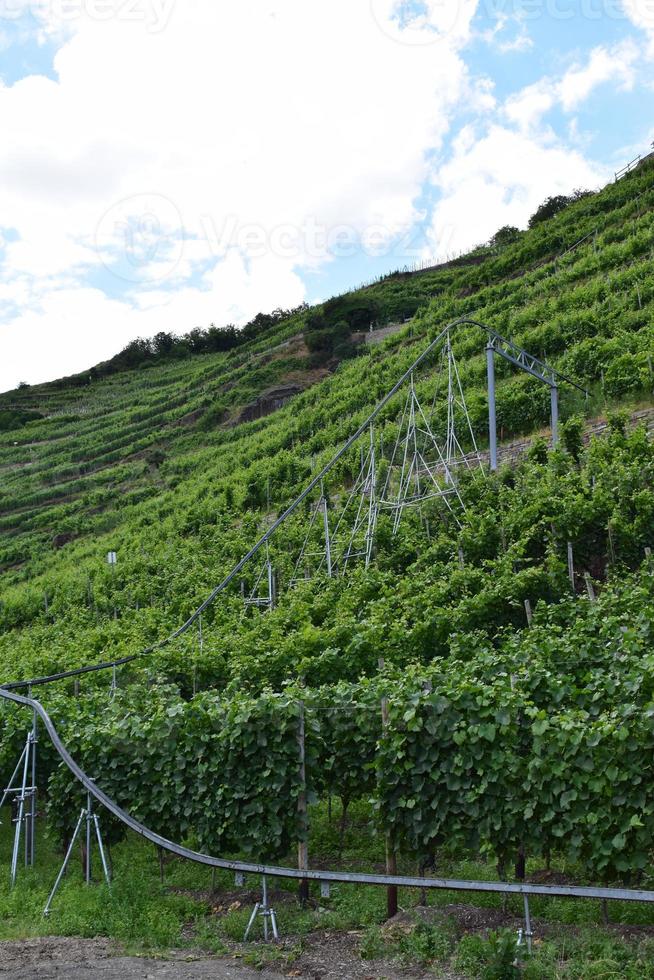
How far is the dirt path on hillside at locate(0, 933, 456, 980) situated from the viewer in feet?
19.2

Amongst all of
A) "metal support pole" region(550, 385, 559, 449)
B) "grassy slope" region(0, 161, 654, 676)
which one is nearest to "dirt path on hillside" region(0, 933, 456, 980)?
"metal support pole" region(550, 385, 559, 449)

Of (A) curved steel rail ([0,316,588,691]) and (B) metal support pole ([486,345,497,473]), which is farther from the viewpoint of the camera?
(B) metal support pole ([486,345,497,473])

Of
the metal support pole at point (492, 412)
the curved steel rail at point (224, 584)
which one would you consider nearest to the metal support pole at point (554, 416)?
the curved steel rail at point (224, 584)

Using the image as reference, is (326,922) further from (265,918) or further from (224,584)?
(224,584)

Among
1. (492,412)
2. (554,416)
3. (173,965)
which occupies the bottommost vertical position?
(173,965)

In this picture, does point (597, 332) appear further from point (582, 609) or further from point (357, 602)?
point (582, 609)

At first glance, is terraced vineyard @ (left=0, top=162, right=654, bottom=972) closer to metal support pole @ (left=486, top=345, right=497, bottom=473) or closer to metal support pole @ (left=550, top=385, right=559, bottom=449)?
metal support pole @ (left=486, top=345, right=497, bottom=473)

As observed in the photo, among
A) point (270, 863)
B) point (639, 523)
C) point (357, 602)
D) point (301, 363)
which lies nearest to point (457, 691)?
point (270, 863)

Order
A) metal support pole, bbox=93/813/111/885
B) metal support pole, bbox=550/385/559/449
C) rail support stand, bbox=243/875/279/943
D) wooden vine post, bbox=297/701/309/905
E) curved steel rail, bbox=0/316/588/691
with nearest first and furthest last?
rail support stand, bbox=243/875/279/943 < wooden vine post, bbox=297/701/309/905 < metal support pole, bbox=93/813/111/885 < curved steel rail, bbox=0/316/588/691 < metal support pole, bbox=550/385/559/449

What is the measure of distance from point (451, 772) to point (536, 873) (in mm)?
1405

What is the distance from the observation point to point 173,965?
20.3 ft

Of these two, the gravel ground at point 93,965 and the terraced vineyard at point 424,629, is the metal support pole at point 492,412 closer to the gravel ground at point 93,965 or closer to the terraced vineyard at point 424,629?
the terraced vineyard at point 424,629

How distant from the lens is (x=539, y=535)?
1411 centimetres

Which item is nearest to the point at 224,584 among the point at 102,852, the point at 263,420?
the point at 102,852
